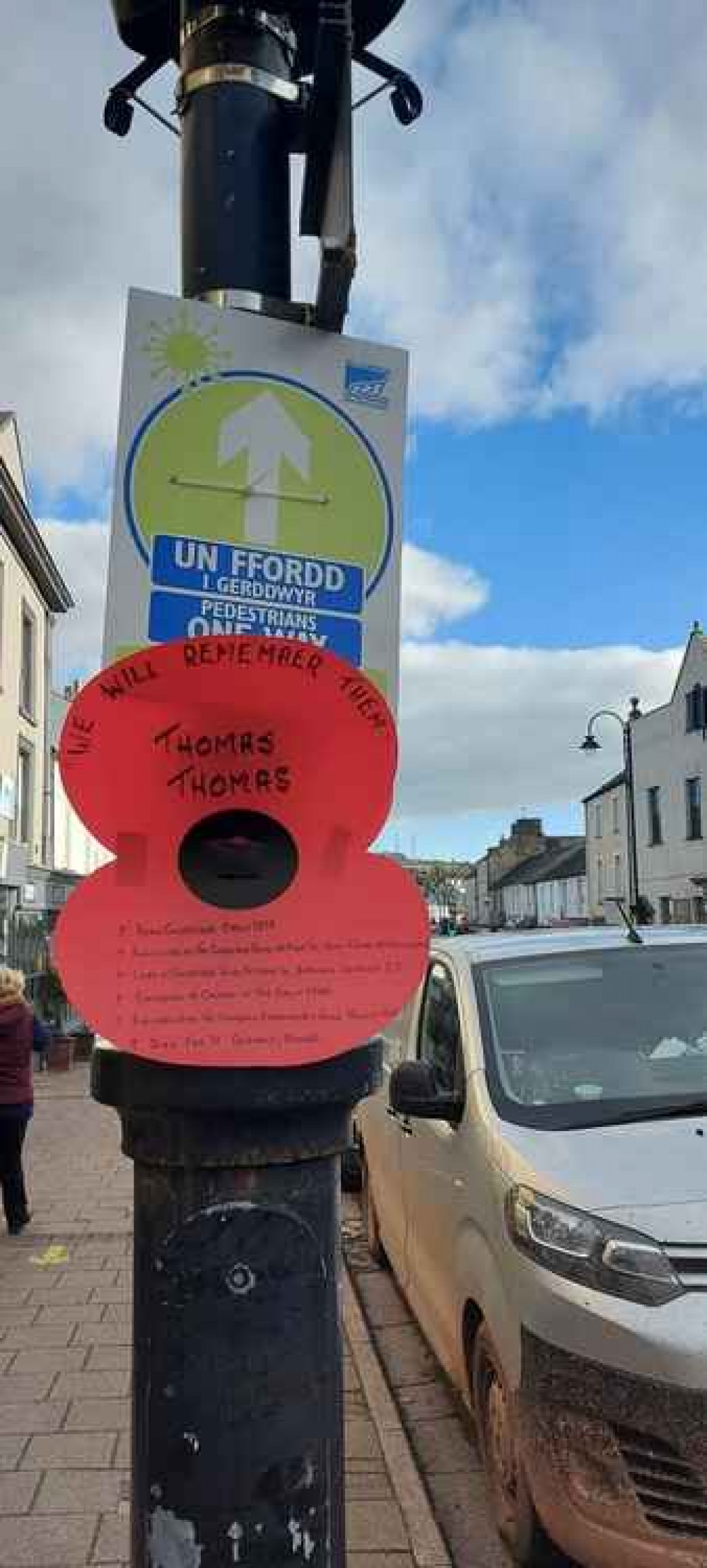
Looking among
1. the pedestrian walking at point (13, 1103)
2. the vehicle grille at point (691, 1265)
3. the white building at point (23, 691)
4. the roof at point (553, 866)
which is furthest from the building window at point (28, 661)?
the roof at point (553, 866)

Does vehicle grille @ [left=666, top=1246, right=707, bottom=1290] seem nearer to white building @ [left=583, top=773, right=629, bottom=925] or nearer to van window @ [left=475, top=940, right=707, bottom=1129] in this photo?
van window @ [left=475, top=940, right=707, bottom=1129]

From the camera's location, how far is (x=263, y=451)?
1812 mm

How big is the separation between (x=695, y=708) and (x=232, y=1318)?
141 feet

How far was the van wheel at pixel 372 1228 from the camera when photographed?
22.1 feet

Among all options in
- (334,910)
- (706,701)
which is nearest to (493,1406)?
(334,910)

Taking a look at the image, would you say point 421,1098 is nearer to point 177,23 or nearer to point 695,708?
point 177,23

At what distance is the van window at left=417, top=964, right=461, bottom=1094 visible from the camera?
4641 mm

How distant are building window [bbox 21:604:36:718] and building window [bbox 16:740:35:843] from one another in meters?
0.79

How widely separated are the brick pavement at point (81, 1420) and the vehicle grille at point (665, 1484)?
0.82m

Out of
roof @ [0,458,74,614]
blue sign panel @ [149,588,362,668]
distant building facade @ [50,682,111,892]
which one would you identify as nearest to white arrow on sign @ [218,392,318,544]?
blue sign panel @ [149,588,362,668]

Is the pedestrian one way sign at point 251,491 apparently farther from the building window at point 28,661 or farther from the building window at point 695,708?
the building window at point 695,708

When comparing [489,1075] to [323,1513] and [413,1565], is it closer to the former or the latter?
[413,1565]

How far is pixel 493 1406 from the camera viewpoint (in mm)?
3785

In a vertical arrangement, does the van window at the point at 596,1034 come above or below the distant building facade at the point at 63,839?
below
